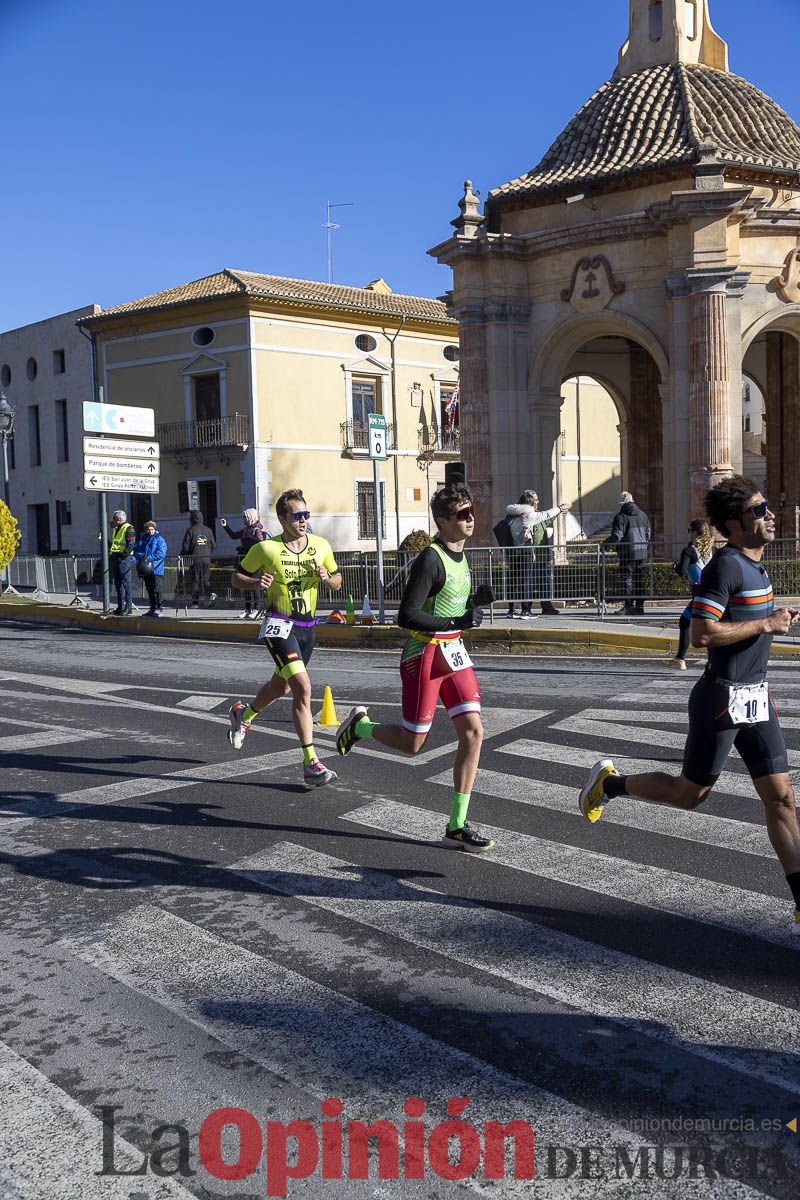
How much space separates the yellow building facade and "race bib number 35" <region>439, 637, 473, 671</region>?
118ft

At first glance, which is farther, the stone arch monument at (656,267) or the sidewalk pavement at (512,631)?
the stone arch monument at (656,267)

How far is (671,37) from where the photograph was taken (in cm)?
2652

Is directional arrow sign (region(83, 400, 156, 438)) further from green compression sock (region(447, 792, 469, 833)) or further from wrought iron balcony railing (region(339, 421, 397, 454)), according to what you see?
wrought iron balcony railing (region(339, 421, 397, 454))

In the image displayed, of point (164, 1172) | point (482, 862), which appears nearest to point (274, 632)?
point (482, 862)

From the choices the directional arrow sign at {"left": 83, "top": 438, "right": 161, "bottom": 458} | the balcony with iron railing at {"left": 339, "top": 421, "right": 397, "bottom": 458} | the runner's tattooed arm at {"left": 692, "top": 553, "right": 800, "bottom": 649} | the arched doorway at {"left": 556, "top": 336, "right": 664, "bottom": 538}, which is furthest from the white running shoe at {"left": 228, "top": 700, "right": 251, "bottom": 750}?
the balcony with iron railing at {"left": 339, "top": 421, "right": 397, "bottom": 458}

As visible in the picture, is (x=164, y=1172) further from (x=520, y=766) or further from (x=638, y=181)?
(x=638, y=181)

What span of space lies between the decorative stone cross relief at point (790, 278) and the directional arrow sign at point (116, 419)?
12739 mm

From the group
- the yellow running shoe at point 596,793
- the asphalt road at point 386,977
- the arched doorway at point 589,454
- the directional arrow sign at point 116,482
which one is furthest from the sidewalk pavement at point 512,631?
the arched doorway at point 589,454

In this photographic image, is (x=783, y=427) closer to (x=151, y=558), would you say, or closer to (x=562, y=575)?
(x=562, y=575)

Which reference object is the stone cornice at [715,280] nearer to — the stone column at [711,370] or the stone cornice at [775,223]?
the stone column at [711,370]

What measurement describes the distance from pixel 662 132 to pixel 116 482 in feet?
45.0

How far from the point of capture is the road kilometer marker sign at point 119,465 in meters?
22.1

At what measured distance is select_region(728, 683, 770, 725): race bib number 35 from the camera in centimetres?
457

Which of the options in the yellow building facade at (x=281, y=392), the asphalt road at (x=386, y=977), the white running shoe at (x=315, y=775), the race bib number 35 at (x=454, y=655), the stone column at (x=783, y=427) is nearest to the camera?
the asphalt road at (x=386, y=977)
